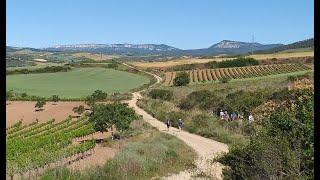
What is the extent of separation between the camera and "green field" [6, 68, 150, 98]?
92.0 meters

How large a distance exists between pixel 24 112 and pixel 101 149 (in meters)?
38.5

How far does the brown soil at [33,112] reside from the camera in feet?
186

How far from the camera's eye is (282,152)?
12.2 m

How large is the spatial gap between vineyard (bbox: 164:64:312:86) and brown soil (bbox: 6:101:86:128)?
28536 mm

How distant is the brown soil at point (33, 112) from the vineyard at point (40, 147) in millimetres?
5015

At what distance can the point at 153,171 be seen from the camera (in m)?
19.0

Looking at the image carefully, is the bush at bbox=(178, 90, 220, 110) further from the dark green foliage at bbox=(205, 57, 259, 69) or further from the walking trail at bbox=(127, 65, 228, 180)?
the dark green foliage at bbox=(205, 57, 259, 69)

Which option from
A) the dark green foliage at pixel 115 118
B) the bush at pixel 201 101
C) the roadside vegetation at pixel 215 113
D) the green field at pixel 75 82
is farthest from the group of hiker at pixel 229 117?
the green field at pixel 75 82

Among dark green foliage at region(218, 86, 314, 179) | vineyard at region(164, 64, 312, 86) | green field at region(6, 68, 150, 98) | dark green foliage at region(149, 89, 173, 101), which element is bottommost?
green field at region(6, 68, 150, 98)

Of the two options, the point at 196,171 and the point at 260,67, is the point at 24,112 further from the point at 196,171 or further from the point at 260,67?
the point at 260,67

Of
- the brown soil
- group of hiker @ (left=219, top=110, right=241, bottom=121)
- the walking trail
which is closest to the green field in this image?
the brown soil

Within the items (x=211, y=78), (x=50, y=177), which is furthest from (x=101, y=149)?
(x=211, y=78)

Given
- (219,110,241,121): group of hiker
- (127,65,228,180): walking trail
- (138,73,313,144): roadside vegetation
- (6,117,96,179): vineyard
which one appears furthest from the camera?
(219,110,241,121): group of hiker
